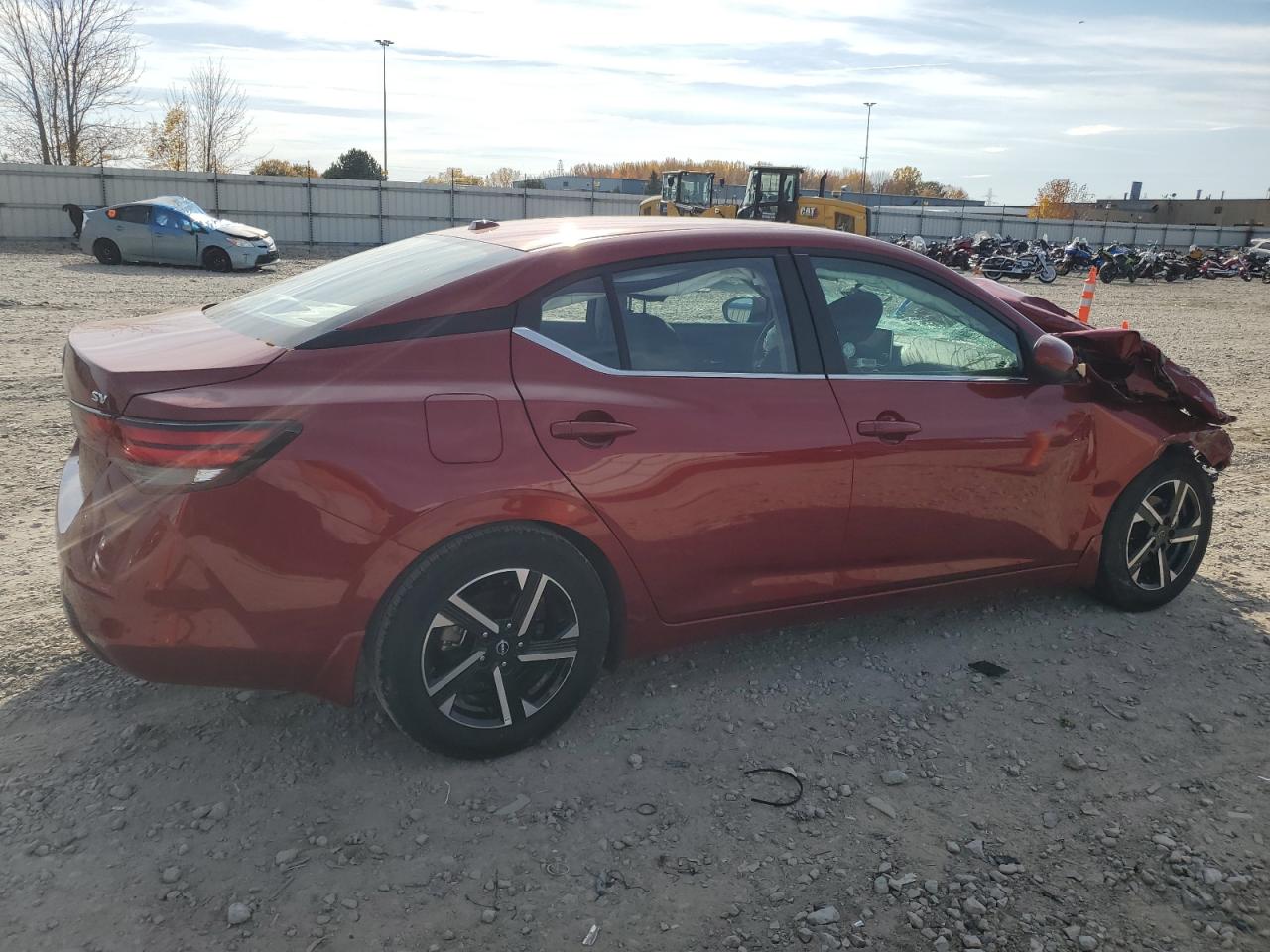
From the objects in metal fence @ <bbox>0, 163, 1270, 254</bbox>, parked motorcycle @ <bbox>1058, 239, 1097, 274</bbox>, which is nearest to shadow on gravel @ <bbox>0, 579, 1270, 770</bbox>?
metal fence @ <bbox>0, 163, 1270, 254</bbox>

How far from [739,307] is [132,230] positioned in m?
21.4

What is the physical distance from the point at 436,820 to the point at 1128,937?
1.91m

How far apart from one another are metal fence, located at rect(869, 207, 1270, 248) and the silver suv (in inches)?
1125

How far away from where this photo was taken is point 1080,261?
32.1m

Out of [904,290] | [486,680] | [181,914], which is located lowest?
[181,914]

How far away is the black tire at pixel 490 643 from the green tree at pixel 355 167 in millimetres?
53531

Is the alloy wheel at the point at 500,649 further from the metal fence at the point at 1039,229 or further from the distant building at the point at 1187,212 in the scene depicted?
the distant building at the point at 1187,212

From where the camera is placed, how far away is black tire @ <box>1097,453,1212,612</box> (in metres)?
4.25

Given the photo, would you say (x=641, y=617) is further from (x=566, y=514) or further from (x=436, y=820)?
(x=436, y=820)

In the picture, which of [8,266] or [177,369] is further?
[8,266]

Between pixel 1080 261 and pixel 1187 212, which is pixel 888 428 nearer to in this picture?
pixel 1080 261

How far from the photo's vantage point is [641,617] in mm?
3320

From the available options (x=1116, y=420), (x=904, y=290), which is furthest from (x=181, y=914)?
(x=1116, y=420)

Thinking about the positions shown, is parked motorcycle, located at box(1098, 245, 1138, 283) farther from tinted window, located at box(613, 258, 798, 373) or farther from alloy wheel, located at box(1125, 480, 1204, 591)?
tinted window, located at box(613, 258, 798, 373)
